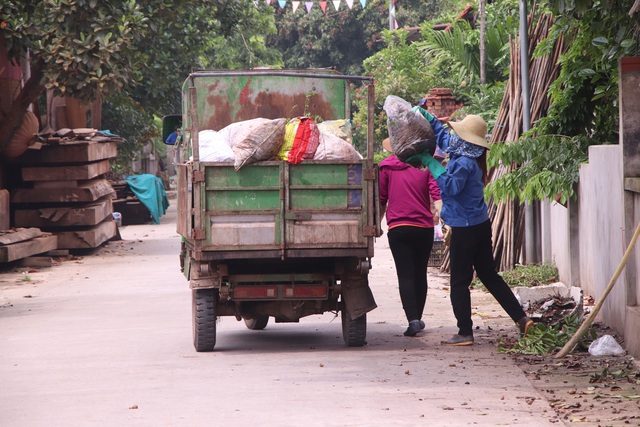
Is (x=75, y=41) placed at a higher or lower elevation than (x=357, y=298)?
higher

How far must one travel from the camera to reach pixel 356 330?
912cm

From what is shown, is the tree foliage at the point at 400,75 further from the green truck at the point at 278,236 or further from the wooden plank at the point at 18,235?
the green truck at the point at 278,236

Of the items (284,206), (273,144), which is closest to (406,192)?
(284,206)

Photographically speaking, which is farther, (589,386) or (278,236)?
(278,236)

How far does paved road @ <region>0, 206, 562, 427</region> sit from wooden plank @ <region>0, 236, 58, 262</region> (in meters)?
3.37

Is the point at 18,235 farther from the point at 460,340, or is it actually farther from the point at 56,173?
the point at 460,340

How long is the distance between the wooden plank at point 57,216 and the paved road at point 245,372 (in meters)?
6.62

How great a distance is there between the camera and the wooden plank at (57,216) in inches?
780

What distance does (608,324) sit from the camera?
9562 mm

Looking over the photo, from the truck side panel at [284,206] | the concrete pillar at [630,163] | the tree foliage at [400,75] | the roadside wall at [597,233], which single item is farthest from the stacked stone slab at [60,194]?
the concrete pillar at [630,163]

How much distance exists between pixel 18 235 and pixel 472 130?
416 inches

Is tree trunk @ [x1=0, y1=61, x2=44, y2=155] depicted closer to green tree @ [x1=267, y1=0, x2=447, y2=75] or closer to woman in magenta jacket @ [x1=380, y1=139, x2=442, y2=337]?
woman in magenta jacket @ [x1=380, y1=139, x2=442, y2=337]

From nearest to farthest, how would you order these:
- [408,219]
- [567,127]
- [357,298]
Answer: [357,298] → [408,219] → [567,127]

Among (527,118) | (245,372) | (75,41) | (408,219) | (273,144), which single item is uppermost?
(75,41)
